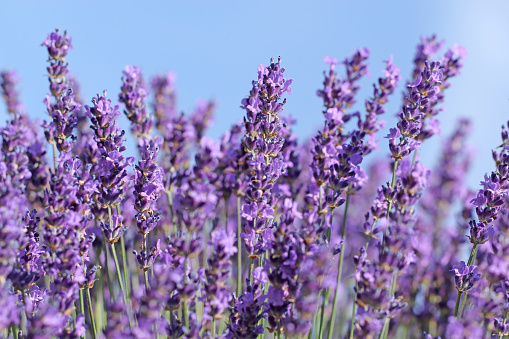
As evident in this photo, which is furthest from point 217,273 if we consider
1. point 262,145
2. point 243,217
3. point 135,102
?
point 135,102

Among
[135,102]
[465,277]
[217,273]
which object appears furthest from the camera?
[135,102]

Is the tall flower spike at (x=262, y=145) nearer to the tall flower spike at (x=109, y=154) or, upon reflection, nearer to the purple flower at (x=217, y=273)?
the purple flower at (x=217, y=273)

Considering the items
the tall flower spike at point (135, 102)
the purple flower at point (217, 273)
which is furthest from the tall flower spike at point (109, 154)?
the purple flower at point (217, 273)

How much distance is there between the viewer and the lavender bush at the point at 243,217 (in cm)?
156

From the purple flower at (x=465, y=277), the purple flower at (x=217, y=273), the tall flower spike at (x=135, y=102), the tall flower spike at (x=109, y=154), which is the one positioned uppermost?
the tall flower spike at (x=135, y=102)

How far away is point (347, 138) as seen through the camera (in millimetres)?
2490

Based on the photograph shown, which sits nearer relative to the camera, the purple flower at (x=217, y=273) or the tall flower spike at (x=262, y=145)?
the purple flower at (x=217, y=273)

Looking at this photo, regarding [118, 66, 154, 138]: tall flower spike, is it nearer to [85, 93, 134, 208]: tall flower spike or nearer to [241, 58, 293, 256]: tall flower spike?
[85, 93, 134, 208]: tall flower spike

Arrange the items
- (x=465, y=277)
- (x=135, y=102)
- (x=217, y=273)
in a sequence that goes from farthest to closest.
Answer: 1. (x=135, y=102)
2. (x=465, y=277)
3. (x=217, y=273)

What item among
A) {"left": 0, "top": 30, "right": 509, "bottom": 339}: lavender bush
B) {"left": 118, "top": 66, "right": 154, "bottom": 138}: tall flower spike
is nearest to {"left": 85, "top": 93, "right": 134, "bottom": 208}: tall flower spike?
{"left": 0, "top": 30, "right": 509, "bottom": 339}: lavender bush

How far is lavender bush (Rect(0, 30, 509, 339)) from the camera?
1.56 metres

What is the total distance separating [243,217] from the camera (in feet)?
6.56

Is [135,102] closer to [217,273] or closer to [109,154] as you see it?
[109,154]

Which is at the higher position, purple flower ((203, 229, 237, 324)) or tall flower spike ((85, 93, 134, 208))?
tall flower spike ((85, 93, 134, 208))
